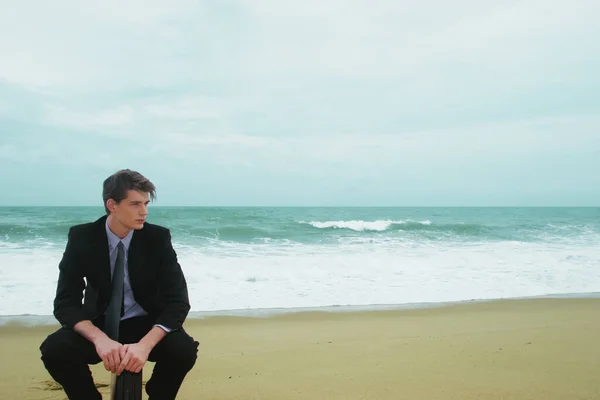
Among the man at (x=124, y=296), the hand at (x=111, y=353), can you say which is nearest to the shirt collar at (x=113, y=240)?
the man at (x=124, y=296)

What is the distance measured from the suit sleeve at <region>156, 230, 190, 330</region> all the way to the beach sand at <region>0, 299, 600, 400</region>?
1227mm

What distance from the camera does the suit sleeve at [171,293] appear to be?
7.63 ft

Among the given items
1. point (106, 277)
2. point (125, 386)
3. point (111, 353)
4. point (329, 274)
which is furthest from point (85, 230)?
point (329, 274)

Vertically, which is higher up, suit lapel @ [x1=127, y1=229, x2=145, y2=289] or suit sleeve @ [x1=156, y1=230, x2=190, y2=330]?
suit lapel @ [x1=127, y1=229, x2=145, y2=289]

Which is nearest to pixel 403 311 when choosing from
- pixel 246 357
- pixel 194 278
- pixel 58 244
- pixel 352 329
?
pixel 352 329

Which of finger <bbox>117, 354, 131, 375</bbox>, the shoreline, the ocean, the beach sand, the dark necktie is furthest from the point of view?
the ocean

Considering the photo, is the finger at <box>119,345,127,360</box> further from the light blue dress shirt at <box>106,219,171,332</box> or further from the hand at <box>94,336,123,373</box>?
the light blue dress shirt at <box>106,219,171,332</box>

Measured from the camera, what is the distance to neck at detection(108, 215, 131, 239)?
2.42 meters

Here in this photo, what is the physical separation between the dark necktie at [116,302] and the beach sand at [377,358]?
120 cm

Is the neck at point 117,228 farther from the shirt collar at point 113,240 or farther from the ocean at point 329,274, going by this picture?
the ocean at point 329,274

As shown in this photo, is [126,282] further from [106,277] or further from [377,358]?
[377,358]

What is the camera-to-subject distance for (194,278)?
9.08 metres

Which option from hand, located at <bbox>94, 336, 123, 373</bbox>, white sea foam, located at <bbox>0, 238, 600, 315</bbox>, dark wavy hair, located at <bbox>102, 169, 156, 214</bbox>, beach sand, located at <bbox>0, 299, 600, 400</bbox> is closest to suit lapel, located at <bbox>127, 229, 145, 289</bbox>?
dark wavy hair, located at <bbox>102, 169, 156, 214</bbox>

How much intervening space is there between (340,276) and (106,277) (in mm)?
7492
